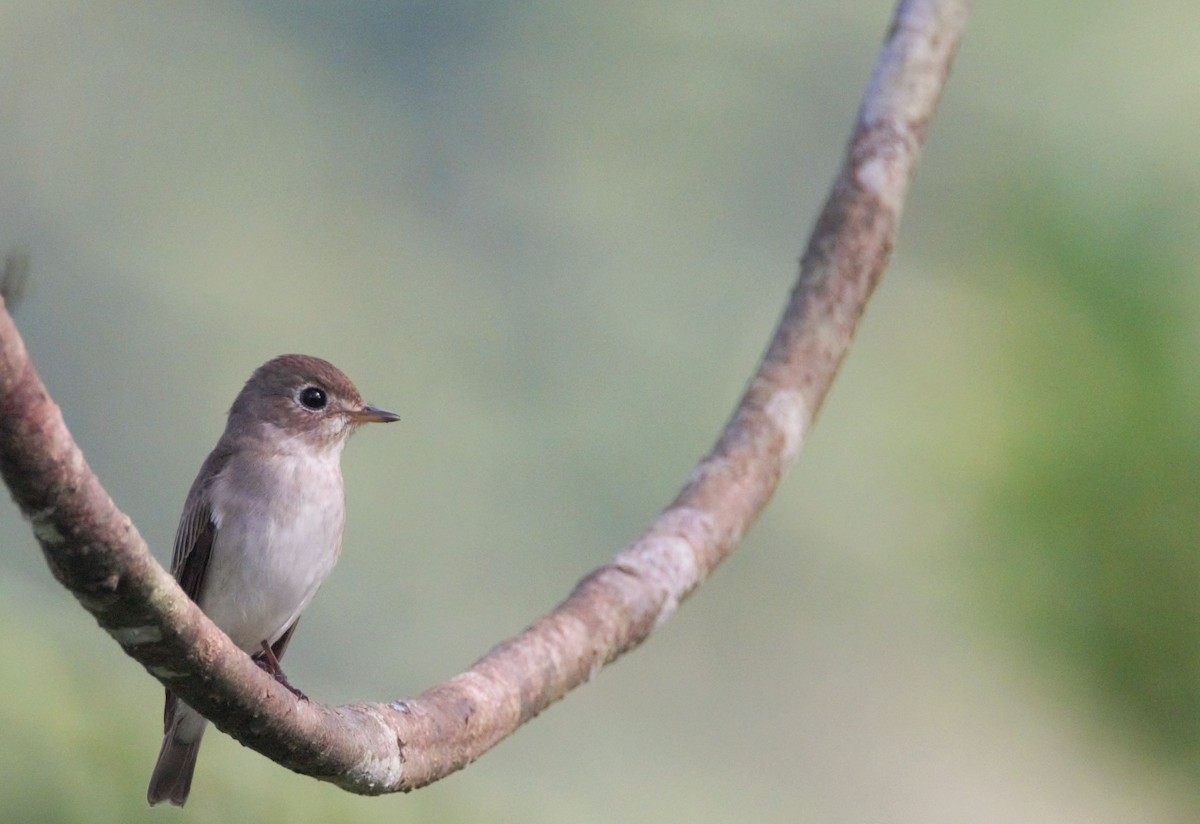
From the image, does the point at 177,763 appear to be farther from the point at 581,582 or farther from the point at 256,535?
the point at 581,582

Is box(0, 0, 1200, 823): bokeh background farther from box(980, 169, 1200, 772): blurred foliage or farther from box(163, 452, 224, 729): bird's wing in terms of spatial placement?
box(163, 452, 224, 729): bird's wing

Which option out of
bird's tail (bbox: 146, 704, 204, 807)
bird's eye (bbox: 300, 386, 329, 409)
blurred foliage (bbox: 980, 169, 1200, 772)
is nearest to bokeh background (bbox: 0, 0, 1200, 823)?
blurred foliage (bbox: 980, 169, 1200, 772)

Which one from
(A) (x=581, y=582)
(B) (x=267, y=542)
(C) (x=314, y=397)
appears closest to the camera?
(A) (x=581, y=582)

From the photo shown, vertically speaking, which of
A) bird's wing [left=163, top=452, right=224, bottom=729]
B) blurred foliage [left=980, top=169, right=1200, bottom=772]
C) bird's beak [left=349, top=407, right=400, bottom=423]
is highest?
blurred foliage [left=980, top=169, right=1200, bottom=772]

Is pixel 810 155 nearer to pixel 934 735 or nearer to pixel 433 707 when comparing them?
pixel 934 735

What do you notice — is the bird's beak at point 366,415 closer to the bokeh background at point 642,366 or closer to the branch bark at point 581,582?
the branch bark at point 581,582

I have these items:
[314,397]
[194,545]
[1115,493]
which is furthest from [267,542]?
[1115,493]
